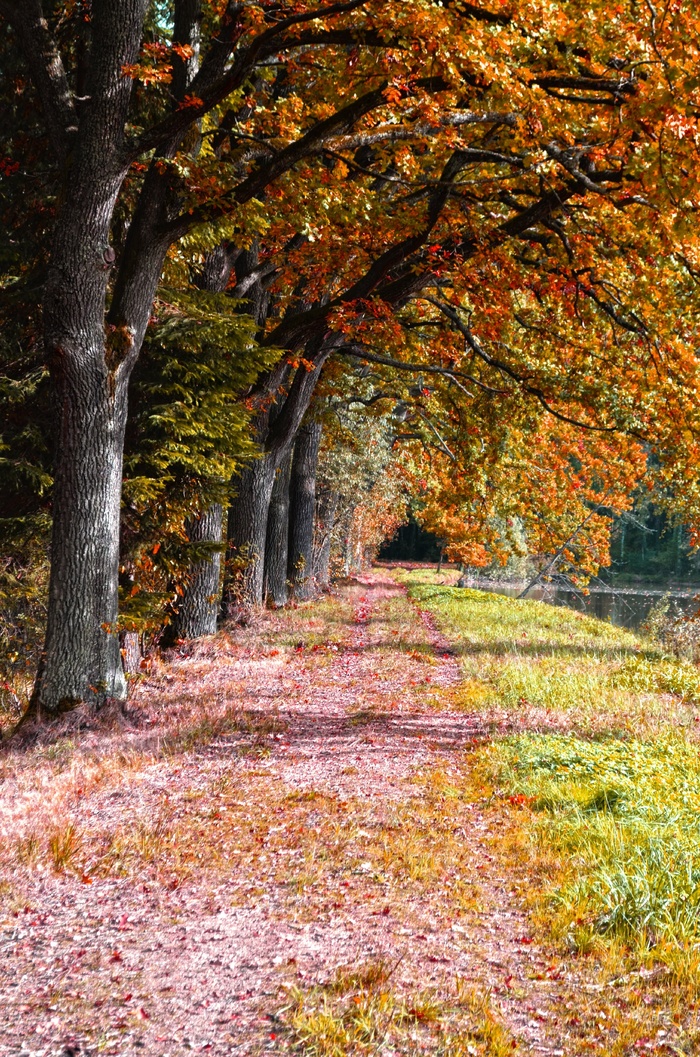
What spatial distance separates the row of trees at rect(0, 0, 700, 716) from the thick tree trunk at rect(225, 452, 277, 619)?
7.83 ft

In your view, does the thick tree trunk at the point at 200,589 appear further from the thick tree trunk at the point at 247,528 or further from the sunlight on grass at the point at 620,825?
the sunlight on grass at the point at 620,825

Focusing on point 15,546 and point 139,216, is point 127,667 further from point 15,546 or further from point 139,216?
point 139,216

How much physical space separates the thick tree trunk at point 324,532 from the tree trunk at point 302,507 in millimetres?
6773

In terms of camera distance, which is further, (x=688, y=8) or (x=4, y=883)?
(x=688, y=8)

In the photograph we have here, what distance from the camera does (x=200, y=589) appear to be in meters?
13.7

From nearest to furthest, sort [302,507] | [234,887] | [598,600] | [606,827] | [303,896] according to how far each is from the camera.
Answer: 1. [303,896]
2. [234,887]
3. [606,827]
4. [302,507]
5. [598,600]

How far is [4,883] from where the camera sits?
5.02 metres

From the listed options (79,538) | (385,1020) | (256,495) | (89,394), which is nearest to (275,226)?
(89,394)

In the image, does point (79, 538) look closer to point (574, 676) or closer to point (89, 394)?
point (89, 394)

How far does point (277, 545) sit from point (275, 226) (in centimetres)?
1008

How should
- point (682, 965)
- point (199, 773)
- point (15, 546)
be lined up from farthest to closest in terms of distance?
1. point (15, 546)
2. point (199, 773)
3. point (682, 965)

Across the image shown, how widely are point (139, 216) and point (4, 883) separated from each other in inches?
242

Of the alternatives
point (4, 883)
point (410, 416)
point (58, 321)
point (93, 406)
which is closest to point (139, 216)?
point (58, 321)

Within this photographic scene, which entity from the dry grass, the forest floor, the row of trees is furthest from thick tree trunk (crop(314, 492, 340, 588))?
the forest floor
